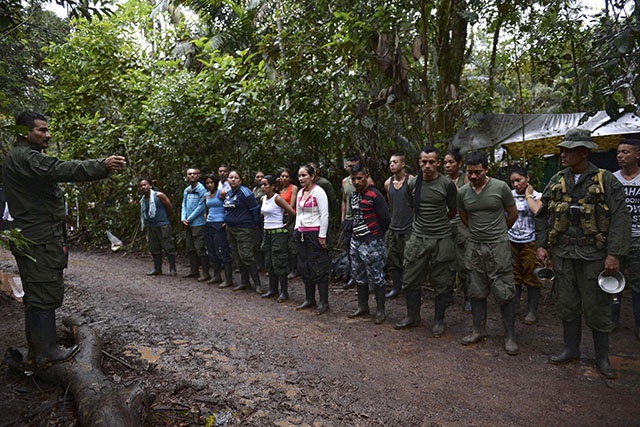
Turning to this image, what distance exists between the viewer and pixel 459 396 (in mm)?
3529

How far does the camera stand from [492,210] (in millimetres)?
4543

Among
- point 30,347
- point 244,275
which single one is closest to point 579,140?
point 30,347

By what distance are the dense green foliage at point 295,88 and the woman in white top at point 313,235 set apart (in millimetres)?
2171

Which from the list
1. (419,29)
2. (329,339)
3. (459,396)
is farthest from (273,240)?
(419,29)

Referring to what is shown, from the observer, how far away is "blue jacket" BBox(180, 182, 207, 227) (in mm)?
8031

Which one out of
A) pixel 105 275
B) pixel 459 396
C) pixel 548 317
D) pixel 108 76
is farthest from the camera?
pixel 108 76

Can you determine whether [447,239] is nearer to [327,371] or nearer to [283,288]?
[327,371]

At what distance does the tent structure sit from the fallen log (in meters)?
6.13

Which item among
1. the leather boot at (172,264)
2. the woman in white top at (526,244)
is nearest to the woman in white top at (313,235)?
the woman in white top at (526,244)

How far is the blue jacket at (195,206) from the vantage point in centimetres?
803

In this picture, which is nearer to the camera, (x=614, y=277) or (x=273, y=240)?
(x=614, y=277)

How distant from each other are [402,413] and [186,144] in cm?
792

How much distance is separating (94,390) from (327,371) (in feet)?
6.17

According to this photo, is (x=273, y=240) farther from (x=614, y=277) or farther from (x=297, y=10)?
(x=297, y=10)
